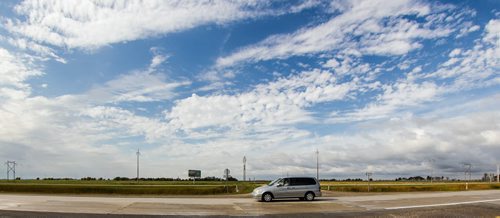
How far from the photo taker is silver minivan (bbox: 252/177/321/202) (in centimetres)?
3002

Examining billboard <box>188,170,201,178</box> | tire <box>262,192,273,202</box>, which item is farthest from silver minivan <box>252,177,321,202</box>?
billboard <box>188,170,201,178</box>

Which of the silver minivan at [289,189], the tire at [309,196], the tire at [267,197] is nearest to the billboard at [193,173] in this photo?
the silver minivan at [289,189]

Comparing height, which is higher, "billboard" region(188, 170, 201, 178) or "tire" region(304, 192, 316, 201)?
"tire" region(304, 192, 316, 201)

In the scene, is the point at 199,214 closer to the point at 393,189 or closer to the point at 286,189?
the point at 286,189

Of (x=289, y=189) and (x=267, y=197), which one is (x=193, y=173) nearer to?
(x=289, y=189)

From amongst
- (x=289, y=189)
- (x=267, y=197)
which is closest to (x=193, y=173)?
(x=289, y=189)

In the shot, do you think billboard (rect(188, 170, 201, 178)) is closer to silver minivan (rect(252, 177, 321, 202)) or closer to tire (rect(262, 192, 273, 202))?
silver minivan (rect(252, 177, 321, 202))

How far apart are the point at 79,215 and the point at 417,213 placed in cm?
1580

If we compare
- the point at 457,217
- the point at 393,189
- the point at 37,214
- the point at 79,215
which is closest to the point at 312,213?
the point at 457,217

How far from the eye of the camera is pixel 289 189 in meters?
30.6

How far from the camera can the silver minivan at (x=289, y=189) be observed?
98.5 ft

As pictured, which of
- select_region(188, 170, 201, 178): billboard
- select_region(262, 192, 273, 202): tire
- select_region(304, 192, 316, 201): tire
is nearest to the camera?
select_region(262, 192, 273, 202): tire

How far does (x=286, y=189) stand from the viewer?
30531mm

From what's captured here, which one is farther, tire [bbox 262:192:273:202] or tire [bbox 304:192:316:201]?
tire [bbox 304:192:316:201]
